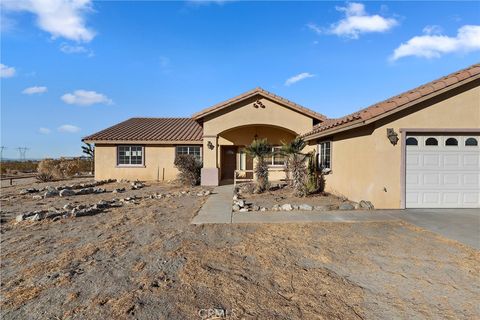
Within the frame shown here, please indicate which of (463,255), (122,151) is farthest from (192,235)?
(122,151)

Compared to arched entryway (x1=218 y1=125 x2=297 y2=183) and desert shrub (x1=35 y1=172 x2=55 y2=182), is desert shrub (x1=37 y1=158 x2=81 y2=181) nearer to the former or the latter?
desert shrub (x1=35 y1=172 x2=55 y2=182)

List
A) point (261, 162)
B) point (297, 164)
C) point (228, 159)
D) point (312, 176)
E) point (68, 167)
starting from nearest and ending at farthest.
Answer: point (297, 164)
point (312, 176)
point (261, 162)
point (228, 159)
point (68, 167)

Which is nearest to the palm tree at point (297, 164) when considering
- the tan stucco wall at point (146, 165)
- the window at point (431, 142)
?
the window at point (431, 142)

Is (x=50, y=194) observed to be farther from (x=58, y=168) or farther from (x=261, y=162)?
(x=58, y=168)

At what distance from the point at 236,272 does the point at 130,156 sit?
17.6 metres

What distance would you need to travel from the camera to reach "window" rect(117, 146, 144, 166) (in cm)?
2064

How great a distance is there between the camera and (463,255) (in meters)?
5.60

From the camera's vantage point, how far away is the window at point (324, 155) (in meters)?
14.1

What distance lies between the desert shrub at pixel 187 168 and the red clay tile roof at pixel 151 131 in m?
2.85

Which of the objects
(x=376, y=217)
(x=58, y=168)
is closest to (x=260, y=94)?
(x=376, y=217)

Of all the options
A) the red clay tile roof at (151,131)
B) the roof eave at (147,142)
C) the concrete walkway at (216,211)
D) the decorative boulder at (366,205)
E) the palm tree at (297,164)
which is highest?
the red clay tile roof at (151,131)

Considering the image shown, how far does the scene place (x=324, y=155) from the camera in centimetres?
1484

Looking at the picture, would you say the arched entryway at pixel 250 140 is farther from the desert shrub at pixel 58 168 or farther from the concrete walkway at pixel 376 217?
the desert shrub at pixel 58 168

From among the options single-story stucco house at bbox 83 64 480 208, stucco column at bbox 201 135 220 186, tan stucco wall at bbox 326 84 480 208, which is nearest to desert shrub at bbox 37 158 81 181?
stucco column at bbox 201 135 220 186
